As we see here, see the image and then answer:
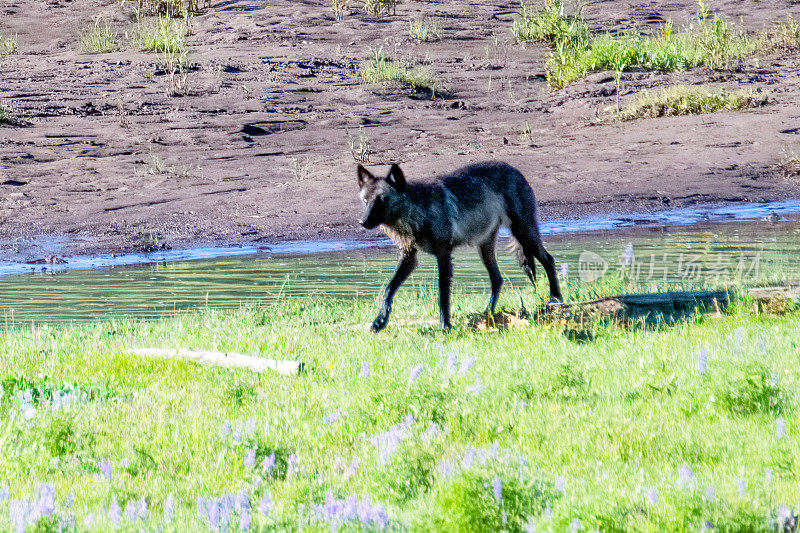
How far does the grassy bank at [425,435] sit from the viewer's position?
3.41 m

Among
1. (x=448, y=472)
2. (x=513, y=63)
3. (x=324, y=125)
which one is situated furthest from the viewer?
(x=513, y=63)

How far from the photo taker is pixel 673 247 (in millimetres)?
14141

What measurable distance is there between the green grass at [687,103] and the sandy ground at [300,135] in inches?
21.0

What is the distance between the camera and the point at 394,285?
8.13 metres

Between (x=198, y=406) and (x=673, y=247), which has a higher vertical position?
(x=198, y=406)

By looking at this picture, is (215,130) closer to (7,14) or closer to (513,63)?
(513,63)

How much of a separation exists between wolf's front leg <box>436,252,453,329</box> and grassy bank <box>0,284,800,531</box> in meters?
0.63

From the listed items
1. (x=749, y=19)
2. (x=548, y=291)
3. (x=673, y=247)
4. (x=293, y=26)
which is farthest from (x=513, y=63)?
(x=548, y=291)

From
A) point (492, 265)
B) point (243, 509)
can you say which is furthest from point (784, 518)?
point (492, 265)

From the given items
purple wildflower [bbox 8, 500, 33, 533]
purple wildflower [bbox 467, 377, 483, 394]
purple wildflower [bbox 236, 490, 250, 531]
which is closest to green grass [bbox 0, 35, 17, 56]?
purple wildflower [bbox 467, 377, 483, 394]

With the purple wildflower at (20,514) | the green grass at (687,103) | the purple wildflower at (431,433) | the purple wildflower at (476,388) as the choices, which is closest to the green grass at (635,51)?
the green grass at (687,103)

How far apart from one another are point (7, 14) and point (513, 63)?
15.8 meters

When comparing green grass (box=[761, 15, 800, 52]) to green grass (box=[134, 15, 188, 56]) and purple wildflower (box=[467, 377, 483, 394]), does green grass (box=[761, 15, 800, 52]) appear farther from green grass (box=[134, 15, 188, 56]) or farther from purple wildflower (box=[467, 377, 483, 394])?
purple wildflower (box=[467, 377, 483, 394])

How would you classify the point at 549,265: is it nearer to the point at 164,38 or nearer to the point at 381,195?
the point at 381,195
